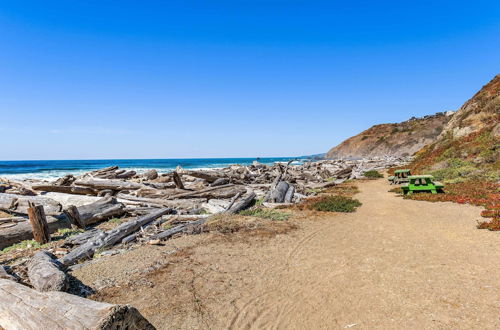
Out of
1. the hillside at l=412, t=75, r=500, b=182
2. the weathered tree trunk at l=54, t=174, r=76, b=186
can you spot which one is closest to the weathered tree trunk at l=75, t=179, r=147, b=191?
the weathered tree trunk at l=54, t=174, r=76, b=186

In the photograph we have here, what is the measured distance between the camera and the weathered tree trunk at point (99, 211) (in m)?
10.5

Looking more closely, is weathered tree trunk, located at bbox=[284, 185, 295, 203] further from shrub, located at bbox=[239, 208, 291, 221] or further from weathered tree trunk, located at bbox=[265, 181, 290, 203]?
shrub, located at bbox=[239, 208, 291, 221]

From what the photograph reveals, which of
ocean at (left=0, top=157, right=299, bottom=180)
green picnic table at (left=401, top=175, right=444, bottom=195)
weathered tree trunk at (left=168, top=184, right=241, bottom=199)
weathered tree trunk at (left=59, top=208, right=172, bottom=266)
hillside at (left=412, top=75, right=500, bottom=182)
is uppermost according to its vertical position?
hillside at (left=412, top=75, right=500, bottom=182)

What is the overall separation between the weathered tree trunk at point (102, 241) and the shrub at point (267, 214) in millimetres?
4366

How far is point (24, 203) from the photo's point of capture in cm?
1131

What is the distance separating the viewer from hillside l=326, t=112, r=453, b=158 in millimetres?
64631

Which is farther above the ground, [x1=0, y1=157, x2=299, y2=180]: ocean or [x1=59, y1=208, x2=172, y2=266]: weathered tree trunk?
[x1=59, y1=208, x2=172, y2=266]: weathered tree trunk

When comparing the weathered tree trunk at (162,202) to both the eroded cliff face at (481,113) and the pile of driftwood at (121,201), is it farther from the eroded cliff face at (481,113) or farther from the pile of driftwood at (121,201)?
the eroded cliff face at (481,113)

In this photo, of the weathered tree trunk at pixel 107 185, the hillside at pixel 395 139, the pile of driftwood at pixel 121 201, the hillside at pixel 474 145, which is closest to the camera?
the pile of driftwood at pixel 121 201

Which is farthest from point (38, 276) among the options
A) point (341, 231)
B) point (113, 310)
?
point (341, 231)

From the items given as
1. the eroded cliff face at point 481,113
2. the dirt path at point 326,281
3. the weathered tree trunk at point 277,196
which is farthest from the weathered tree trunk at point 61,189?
the eroded cliff face at point 481,113

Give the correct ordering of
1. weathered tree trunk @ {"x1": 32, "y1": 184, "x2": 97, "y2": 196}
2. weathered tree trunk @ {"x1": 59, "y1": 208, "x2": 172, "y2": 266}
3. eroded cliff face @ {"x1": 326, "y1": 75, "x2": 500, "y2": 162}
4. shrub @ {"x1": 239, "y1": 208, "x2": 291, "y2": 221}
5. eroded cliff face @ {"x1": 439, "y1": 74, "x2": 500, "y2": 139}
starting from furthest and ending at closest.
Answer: eroded cliff face @ {"x1": 439, "y1": 74, "x2": 500, "y2": 139}, eroded cliff face @ {"x1": 326, "y1": 75, "x2": 500, "y2": 162}, weathered tree trunk @ {"x1": 32, "y1": 184, "x2": 97, "y2": 196}, shrub @ {"x1": 239, "y1": 208, "x2": 291, "y2": 221}, weathered tree trunk @ {"x1": 59, "y1": 208, "x2": 172, "y2": 266}

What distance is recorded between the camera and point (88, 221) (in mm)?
10508

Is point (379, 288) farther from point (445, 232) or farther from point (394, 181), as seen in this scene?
point (394, 181)
